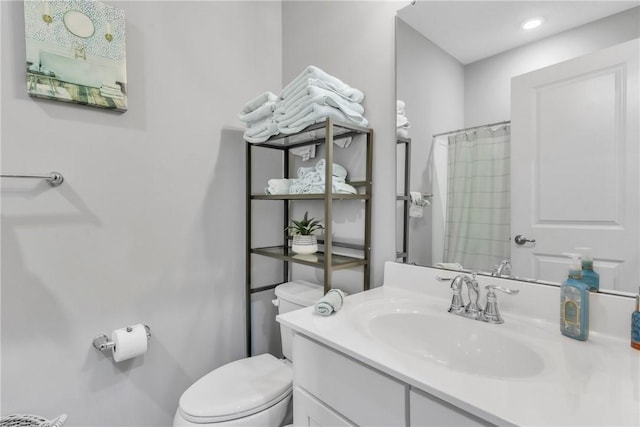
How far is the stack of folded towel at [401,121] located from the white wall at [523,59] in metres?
0.23

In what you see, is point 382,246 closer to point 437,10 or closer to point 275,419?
point 275,419

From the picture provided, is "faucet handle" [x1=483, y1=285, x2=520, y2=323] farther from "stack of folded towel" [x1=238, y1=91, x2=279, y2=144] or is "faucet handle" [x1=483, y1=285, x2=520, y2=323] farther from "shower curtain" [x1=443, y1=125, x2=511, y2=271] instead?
"stack of folded towel" [x1=238, y1=91, x2=279, y2=144]

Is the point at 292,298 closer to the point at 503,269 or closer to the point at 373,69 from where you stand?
the point at 503,269

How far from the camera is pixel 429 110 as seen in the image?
1237mm

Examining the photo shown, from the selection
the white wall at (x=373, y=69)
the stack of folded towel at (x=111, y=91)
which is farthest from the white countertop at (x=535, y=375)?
the stack of folded towel at (x=111, y=91)

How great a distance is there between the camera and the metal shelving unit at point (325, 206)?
4.01ft

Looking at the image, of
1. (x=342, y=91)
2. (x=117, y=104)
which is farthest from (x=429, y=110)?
(x=117, y=104)

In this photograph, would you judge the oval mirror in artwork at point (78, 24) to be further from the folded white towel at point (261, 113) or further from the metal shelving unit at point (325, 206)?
the metal shelving unit at point (325, 206)

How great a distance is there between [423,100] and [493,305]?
0.82 meters

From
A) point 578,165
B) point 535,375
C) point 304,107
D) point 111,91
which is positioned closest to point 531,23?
point 578,165

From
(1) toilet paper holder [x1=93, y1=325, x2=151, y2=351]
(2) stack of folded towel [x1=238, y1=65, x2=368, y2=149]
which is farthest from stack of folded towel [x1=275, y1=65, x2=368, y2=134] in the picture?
(1) toilet paper holder [x1=93, y1=325, x2=151, y2=351]

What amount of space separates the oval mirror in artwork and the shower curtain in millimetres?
1489

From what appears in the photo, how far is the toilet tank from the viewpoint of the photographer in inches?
56.7

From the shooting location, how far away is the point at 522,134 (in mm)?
980
